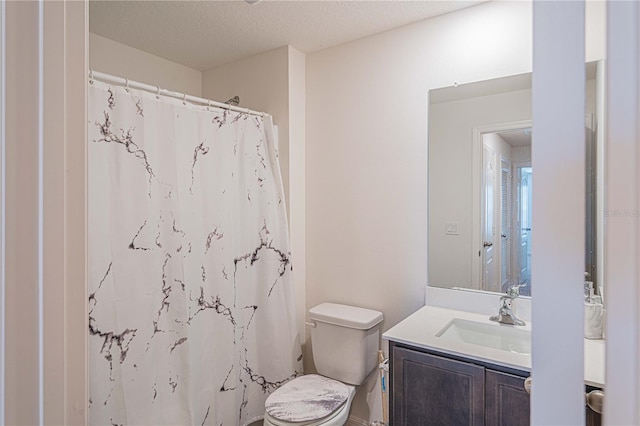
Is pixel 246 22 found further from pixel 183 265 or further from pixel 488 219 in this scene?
pixel 488 219

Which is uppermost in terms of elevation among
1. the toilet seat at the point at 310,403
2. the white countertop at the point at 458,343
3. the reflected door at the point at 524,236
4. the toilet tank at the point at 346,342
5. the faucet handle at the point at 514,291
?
the reflected door at the point at 524,236

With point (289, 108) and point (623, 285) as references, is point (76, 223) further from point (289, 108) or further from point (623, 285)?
point (289, 108)

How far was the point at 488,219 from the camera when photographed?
5.96 feet

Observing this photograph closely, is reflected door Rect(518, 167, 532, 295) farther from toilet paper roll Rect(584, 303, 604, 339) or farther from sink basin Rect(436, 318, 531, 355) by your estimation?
toilet paper roll Rect(584, 303, 604, 339)

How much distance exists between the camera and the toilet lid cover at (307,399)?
1.65m

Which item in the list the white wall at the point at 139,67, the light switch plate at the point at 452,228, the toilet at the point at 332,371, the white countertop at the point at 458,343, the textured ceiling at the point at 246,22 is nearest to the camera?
the white countertop at the point at 458,343

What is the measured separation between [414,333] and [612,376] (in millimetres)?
1355

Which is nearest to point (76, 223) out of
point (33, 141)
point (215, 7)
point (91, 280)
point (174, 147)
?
point (33, 141)

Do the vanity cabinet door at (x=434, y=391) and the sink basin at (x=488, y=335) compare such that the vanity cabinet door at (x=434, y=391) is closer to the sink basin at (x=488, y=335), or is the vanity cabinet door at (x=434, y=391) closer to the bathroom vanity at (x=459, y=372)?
the bathroom vanity at (x=459, y=372)

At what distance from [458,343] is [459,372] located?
0.38 feet

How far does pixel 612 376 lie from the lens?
280 millimetres

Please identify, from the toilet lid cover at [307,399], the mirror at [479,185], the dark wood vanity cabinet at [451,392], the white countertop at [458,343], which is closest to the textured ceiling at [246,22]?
the mirror at [479,185]

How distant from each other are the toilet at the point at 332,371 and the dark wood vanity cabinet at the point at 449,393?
1.14 feet

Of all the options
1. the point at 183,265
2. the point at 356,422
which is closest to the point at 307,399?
the point at 356,422
